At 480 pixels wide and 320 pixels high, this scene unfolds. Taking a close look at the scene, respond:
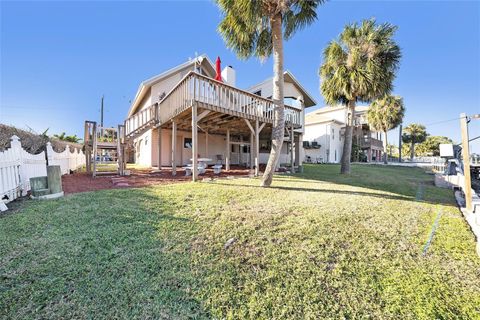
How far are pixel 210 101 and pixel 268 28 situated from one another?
141 inches

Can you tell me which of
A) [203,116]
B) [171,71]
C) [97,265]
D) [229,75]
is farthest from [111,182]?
[229,75]

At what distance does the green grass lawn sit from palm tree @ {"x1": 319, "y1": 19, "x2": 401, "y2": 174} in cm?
890

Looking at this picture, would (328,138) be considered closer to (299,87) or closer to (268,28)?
(299,87)

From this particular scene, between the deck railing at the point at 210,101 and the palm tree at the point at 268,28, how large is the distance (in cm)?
176

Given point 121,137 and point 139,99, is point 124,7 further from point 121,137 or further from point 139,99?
point 121,137

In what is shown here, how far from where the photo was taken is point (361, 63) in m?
11.8

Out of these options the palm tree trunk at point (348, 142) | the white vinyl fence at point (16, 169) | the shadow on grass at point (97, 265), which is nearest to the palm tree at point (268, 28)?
the shadow on grass at point (97, 265)

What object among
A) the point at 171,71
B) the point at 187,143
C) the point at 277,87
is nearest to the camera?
the point at 277,87

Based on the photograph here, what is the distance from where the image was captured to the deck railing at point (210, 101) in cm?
803

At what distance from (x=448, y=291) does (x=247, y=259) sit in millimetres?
2544

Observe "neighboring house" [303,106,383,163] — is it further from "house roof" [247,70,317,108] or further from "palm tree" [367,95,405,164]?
"house roof" [247,70,317,108]

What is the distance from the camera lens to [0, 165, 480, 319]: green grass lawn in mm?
2195

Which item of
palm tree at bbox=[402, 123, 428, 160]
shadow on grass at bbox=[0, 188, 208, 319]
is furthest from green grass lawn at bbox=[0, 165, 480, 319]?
palm tree at bbox=[402, 123, 428, 160]

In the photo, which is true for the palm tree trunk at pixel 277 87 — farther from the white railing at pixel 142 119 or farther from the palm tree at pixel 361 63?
the white railing at pixel 142 119
